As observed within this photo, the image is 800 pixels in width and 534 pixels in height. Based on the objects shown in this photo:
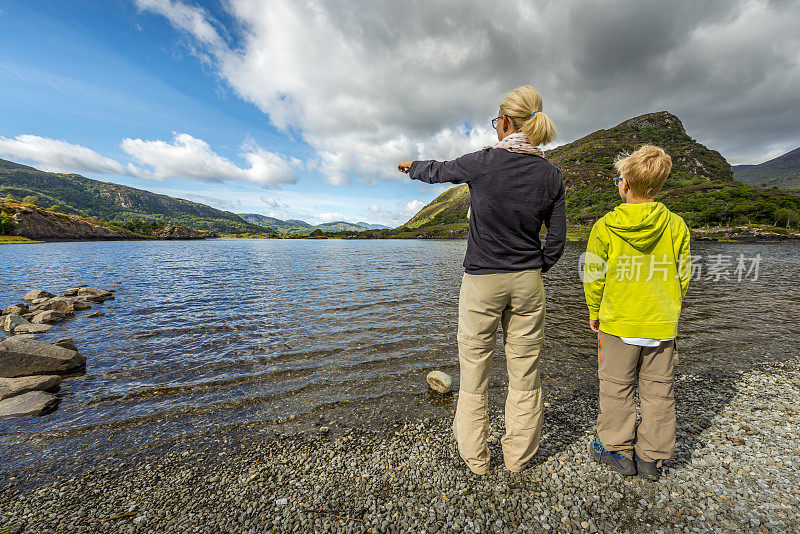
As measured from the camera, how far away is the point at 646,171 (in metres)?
4.44

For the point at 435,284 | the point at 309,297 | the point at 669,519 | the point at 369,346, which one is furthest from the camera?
the point at 435,284

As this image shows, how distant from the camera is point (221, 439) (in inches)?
261

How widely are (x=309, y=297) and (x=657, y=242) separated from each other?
21320 millimetres

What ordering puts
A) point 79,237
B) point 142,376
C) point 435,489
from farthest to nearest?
point 79,237, point 142,376, point 435,489

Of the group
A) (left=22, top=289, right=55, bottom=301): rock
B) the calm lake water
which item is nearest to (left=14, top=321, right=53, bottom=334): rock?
the calm lake water

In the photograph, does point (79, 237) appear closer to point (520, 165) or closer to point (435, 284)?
point (435, 284)

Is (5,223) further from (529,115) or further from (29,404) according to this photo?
(529,115)

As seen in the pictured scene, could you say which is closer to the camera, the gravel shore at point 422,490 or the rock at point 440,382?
the gravel shore at point 422,490

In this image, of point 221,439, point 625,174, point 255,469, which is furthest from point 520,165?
point 221,439

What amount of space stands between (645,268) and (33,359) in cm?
1642

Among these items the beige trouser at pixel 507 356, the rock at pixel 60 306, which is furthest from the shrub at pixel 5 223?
the beige trouser at pixel 507 356

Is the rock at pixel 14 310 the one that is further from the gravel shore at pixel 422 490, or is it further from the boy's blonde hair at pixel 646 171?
the boy's blonde hair at pixel 646 171

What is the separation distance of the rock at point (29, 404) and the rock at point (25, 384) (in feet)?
1.14

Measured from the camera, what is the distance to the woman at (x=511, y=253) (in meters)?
4.22
